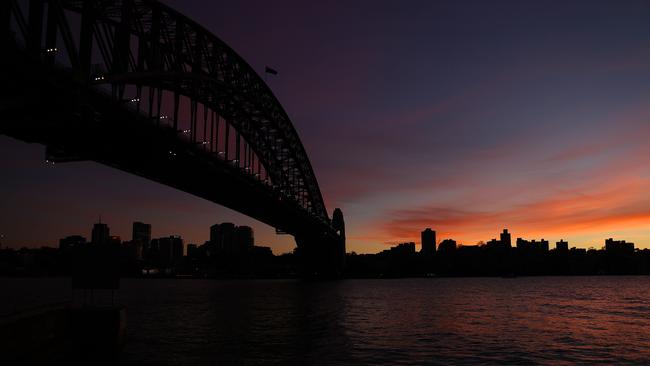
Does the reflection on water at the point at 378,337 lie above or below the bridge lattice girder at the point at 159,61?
below

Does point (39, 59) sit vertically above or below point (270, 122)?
below

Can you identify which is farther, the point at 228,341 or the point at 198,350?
the point at 228,341

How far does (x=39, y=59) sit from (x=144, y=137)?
16196 mm

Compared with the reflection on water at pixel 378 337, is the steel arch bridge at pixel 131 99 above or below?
above

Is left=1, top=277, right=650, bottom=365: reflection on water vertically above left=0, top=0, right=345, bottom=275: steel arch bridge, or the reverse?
left=0, top=0, right=345, bottom=275: steel arch bridge

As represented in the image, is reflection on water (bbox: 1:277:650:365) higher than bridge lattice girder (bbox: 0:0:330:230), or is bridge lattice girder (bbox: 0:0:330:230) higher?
bridge lattice girder (bbox: 0:0:330:230)

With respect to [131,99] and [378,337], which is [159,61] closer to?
[131,99]

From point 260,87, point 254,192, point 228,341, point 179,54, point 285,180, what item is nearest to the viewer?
point 228,341

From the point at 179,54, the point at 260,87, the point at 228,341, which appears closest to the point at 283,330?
the point at 228,341

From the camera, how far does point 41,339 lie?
2078cm

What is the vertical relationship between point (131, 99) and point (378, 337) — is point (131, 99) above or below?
above

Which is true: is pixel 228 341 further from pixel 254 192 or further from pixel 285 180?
pixel 285 180

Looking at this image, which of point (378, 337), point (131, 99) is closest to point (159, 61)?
point (131, 99)

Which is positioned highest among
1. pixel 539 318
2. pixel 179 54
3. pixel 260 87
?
pixel 260 87
